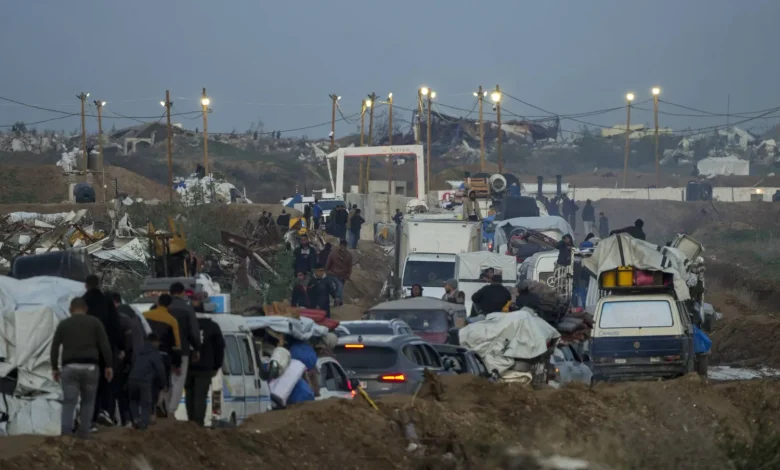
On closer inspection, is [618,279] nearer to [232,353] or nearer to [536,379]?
[536,379]

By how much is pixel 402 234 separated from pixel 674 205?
4609 centimetres

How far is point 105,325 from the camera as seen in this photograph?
14.3m

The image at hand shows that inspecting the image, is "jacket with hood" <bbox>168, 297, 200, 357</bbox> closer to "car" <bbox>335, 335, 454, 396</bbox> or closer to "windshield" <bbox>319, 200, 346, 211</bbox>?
"car" <bbox>335, 335, 454, 396</bbox>

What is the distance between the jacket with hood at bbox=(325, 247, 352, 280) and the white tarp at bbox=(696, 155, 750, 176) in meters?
85.5

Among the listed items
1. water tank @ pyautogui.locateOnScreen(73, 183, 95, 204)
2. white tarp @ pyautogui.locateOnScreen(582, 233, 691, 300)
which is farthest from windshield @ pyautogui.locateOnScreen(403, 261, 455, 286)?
water tank @ pyautogui.locateOnScreen(73, 183, 95, 204)

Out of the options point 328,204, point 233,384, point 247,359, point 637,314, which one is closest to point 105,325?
point 233,384

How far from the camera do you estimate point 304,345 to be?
56.0ft

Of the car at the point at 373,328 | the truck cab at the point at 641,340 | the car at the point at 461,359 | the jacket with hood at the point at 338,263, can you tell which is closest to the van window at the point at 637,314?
the truck cab at the point at 641,340

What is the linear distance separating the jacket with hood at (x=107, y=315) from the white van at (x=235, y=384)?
1420mm

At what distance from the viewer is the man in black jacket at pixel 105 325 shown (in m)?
14.3

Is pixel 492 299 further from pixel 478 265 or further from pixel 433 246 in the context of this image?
pixel 433 246

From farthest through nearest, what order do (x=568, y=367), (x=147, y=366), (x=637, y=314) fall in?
1. (x=637, y=314)
2. (x=568, y=367)
3. (x=147, y=366)

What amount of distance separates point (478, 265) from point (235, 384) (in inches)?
Result: 695

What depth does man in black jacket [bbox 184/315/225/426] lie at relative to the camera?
1505 cm
